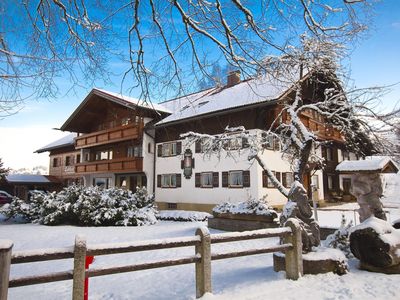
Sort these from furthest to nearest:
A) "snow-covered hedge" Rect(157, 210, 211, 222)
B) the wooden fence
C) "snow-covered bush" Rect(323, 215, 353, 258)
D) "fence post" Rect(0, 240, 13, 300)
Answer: "snow-covered hedge" Rect(157, 210, 211, 222) → "snow-covered bush" Rect(323, 215, 353, 258) → the wooden fence → "fence post" Rect(0, 240, 13, 300)

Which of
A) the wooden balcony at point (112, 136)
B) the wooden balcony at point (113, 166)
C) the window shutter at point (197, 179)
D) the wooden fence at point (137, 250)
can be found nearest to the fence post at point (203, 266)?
the wooden fence at point (137, 250)

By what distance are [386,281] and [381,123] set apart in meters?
5.45

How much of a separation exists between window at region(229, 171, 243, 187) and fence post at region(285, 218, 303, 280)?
12.9 metres

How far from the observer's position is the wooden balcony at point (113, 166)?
23.6m

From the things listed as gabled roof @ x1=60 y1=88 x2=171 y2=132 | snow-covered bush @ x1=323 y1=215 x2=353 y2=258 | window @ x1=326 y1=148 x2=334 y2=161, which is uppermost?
gabled roof @ x1=60 y1=88 x2=171 y2=132

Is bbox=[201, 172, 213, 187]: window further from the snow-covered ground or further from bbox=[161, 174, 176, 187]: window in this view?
the snow-covered ground

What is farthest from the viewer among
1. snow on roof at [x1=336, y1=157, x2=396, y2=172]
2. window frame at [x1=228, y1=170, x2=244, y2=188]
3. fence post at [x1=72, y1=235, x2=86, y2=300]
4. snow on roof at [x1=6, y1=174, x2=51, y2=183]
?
snow on roof at [x1=6, y1=174, x2=51, y2=183]

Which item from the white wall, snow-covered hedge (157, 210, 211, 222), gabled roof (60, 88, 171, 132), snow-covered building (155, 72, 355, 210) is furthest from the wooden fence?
the white wall

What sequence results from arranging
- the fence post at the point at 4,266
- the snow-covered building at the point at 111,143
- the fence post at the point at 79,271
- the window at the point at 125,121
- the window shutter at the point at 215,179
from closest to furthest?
the fence post at the point at 4,266 → the fence post at the point at 79,271 → the window shutter at the point at 215,179 → the snow-covered building at the point at 111,143 → the window at the point at 125,121

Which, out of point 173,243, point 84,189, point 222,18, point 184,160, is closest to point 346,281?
point 173,243

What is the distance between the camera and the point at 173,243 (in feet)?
15.5

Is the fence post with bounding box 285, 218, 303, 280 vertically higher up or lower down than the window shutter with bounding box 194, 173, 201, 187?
lower down

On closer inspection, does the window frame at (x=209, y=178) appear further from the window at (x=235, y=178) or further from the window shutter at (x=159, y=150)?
the window shutter at (x=159, y=150)

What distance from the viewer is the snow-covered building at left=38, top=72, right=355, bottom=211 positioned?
727 inches
